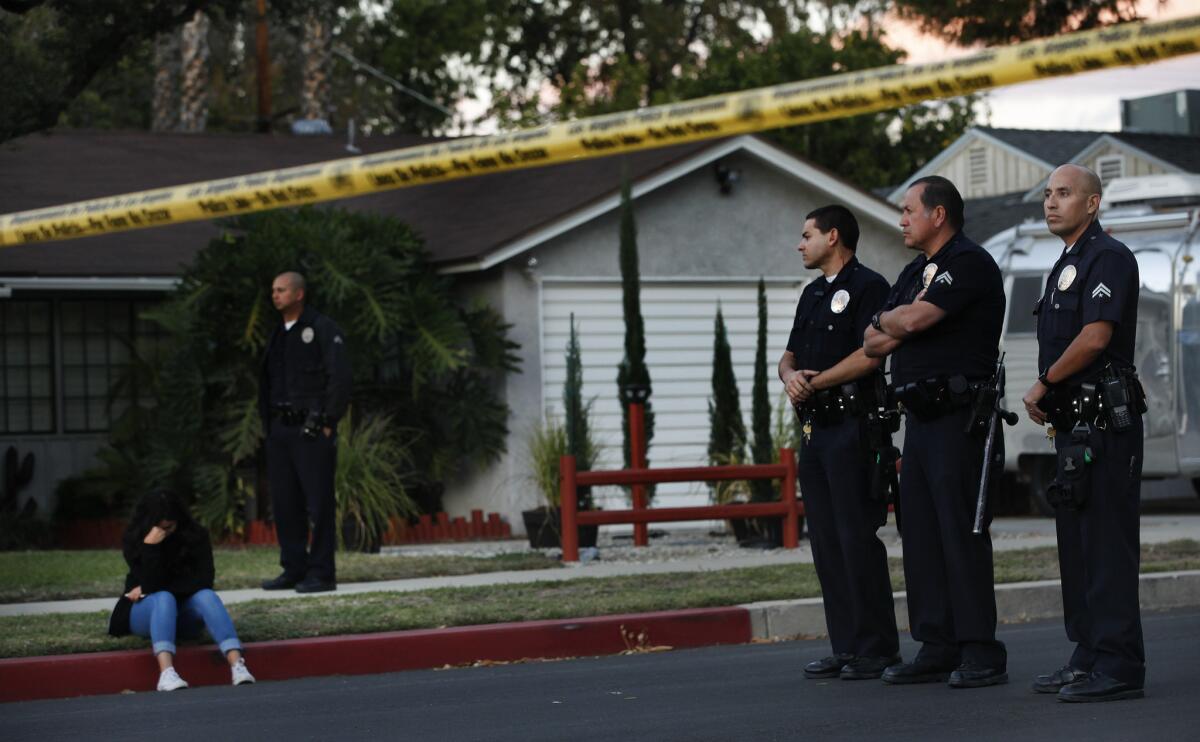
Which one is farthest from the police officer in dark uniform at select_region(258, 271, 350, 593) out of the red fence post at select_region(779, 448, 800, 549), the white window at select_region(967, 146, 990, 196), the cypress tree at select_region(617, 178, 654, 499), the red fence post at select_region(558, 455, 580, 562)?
the white window at select_region(967, 146, 990, 196)

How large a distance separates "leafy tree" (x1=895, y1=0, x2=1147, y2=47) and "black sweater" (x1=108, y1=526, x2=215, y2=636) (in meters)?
15.1

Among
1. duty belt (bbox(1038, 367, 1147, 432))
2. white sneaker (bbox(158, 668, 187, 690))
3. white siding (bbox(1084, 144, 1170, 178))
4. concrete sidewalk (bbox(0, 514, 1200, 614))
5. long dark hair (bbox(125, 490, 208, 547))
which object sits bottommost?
white sneaker (bbox(158, 668, 187, 690))

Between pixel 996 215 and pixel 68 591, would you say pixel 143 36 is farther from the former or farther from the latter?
pixel 996 215

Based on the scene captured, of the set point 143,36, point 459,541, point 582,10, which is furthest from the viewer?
point 582,10

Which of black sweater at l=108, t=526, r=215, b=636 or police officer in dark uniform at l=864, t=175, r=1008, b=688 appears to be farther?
black sweater at l=108, t=526, r=215, b=636

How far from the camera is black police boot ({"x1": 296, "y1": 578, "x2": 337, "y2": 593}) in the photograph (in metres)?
12.4

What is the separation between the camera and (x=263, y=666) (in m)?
9.91

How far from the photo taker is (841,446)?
27.9 ft

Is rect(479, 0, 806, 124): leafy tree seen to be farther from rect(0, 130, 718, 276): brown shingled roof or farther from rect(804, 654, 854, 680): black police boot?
rect(804, 654, 854, 680): black police boot

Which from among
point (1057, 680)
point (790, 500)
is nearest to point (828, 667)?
point (1057, 680)

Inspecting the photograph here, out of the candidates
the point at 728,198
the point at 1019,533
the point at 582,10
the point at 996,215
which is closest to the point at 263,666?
the point at 1019,533

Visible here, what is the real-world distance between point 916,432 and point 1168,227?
36.4ft

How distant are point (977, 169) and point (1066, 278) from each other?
1200 inches

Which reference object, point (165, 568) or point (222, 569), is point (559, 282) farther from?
point (165, 568)
